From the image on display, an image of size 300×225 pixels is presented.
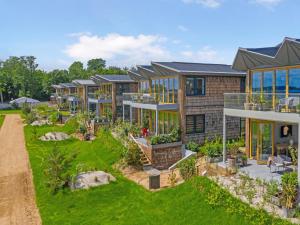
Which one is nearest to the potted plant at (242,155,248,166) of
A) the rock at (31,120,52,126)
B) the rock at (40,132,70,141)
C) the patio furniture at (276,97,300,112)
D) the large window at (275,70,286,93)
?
the patio furniture at (276,97,300,112)

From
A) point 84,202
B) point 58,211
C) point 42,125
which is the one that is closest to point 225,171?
point 84,202

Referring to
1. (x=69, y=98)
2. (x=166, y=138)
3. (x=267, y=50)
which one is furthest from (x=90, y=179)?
(x=69, y=98)

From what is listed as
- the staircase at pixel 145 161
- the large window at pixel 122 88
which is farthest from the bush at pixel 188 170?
the large window at pixel 122 88

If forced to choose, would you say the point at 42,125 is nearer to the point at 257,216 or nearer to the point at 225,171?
the point at 225,171

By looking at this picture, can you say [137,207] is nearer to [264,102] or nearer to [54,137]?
[264,102]

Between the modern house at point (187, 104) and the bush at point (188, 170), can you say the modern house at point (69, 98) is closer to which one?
the modern house at point (187, 104)
